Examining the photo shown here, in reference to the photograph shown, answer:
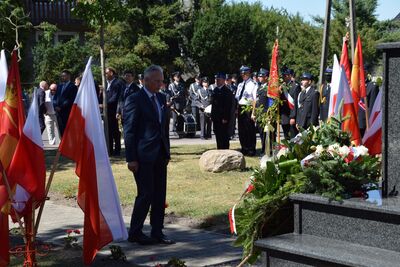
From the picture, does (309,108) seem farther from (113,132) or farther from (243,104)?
(113,132)

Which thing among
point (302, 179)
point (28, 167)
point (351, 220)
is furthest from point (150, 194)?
point (351, 220)

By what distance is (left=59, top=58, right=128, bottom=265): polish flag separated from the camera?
22.8 ft

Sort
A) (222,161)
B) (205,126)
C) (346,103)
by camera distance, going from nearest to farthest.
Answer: (346,103), (222,161), (205,126)

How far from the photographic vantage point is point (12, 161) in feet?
23.0

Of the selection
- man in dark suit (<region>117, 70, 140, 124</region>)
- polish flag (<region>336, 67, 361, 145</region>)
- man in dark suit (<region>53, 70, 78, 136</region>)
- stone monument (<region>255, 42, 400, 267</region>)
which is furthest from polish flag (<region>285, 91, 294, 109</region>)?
stone monument (<region>255, 42, 400, 267</region>)

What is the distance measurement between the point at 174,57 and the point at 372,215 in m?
37.7

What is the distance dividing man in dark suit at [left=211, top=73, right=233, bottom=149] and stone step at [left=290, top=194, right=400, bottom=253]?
11.0 m

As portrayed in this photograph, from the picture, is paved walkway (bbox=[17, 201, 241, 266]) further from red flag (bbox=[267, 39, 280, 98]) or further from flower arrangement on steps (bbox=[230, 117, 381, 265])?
red flag (bbox=[267, 39, 280, 98])

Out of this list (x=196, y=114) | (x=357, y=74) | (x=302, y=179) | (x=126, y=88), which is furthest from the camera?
(x=196, y=114)

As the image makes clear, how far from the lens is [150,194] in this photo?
26.9 ft

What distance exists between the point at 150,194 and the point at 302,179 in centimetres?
269

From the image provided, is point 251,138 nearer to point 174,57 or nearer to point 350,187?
point 350,187

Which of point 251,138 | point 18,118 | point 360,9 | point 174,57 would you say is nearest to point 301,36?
point 360,9

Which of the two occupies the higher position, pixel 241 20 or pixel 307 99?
pixel 241 20
